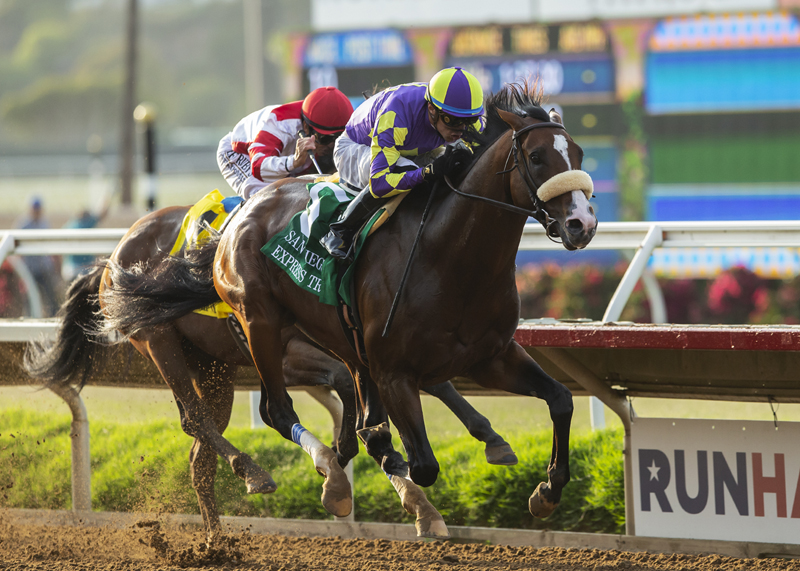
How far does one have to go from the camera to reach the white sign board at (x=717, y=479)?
4.06m

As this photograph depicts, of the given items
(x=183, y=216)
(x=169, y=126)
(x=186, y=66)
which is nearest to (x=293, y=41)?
(x=183, y=216)

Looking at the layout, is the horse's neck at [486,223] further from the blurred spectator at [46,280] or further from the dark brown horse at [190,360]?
the blurred spectator at [46,280]

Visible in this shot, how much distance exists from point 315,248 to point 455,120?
755 millimetres

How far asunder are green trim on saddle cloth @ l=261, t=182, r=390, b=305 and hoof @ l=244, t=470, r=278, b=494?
2.53ft

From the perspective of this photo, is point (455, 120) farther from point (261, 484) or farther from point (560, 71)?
point (560, 71)

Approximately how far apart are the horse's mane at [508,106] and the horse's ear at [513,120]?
0.05 metres

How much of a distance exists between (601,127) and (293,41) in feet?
13.3

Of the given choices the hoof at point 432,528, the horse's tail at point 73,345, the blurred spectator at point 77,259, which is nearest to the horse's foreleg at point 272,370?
the hoof at point 432,528

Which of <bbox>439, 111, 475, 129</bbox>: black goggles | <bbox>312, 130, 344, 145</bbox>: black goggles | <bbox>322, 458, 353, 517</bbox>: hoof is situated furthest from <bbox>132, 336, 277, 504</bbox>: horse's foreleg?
<bbox>439, 111, 475, 129</bbox>: black goggles

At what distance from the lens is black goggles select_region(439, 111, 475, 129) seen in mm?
3379

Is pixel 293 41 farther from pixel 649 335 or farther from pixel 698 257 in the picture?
pixel 649 335

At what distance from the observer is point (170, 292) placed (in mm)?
4445

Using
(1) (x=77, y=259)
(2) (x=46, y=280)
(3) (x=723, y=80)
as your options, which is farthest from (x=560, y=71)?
(2) (x=46, y=280)

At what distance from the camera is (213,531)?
4.65m
